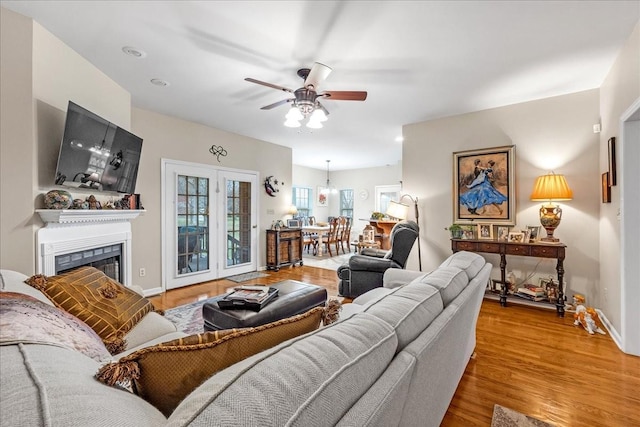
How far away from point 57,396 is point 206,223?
4.44 m

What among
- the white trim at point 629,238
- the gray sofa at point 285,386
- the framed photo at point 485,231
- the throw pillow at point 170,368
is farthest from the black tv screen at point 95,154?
the white trim at point 629,238

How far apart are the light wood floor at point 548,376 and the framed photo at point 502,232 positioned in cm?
96

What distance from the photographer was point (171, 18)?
82.3 inches

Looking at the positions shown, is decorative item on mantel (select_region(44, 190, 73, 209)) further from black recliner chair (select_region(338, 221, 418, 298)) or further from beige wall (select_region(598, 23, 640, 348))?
beige wall (select_region(598, 23, 640, 348))

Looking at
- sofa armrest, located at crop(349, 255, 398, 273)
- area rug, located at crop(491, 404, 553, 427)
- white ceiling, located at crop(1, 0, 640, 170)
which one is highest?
white ceiling, located at crop(1, 0, 640, 170)

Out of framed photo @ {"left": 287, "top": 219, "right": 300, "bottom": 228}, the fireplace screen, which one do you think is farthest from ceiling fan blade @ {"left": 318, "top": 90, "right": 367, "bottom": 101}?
framed photo @ {"left": 287, "top": 219, "right": 300, "bottom": 228}

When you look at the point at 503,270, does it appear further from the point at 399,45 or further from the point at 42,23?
the point at 42,23

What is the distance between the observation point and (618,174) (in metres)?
2.60

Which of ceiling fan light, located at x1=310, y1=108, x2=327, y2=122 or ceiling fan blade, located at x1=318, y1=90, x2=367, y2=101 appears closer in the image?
ceiling fan blade, located at x1=318, y1=90, x2=367, y2=101

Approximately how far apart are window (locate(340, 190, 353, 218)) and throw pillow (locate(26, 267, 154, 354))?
7931mm

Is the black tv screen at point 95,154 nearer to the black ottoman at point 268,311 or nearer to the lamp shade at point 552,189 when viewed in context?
the black ottoman at point 268,311

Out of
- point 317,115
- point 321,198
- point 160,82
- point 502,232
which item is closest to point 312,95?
point 317,115

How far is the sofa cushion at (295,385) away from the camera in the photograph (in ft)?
1.56

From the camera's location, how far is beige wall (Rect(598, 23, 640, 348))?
2.29 m
